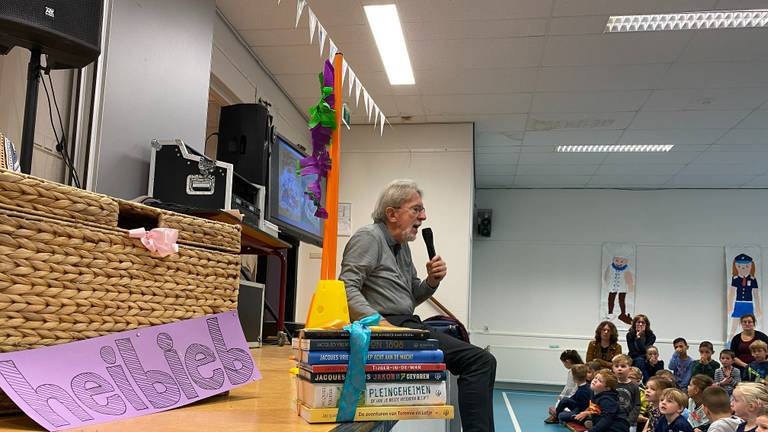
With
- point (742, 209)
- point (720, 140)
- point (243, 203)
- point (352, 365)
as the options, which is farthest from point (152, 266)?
point (742, 209)

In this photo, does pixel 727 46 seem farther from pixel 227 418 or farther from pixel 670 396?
pixel 227 418

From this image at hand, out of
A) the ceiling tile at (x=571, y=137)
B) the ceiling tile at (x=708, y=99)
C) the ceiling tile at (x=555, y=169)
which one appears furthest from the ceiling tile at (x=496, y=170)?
the ceiling tile at (x=708, y=99)

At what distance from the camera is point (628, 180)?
31.6ft

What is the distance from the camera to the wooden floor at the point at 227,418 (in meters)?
0.84

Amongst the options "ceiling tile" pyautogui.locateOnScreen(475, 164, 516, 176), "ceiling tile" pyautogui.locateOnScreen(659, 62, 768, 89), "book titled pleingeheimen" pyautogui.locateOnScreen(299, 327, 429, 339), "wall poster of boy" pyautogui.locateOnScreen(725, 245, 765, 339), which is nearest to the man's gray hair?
"book titled pleingeheimen" pyautogui.locateOnScreen(299, 327, 429, 339)

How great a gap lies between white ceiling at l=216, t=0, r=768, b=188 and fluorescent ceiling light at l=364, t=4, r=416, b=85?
77mm

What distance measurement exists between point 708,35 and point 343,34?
274cm

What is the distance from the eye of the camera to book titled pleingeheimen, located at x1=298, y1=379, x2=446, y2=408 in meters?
0.94

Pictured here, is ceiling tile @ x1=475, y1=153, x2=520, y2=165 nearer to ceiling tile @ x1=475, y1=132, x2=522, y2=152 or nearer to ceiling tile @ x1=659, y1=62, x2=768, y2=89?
ceiling tile @ x1=475, y1=132, x2=522, y2=152

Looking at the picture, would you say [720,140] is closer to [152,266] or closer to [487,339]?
[487,339]

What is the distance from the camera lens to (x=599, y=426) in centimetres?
495

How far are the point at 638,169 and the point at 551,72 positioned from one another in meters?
4.08

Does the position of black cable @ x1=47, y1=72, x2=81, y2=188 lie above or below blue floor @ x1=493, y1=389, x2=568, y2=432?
above

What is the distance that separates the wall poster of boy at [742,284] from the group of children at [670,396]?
2.46 m
